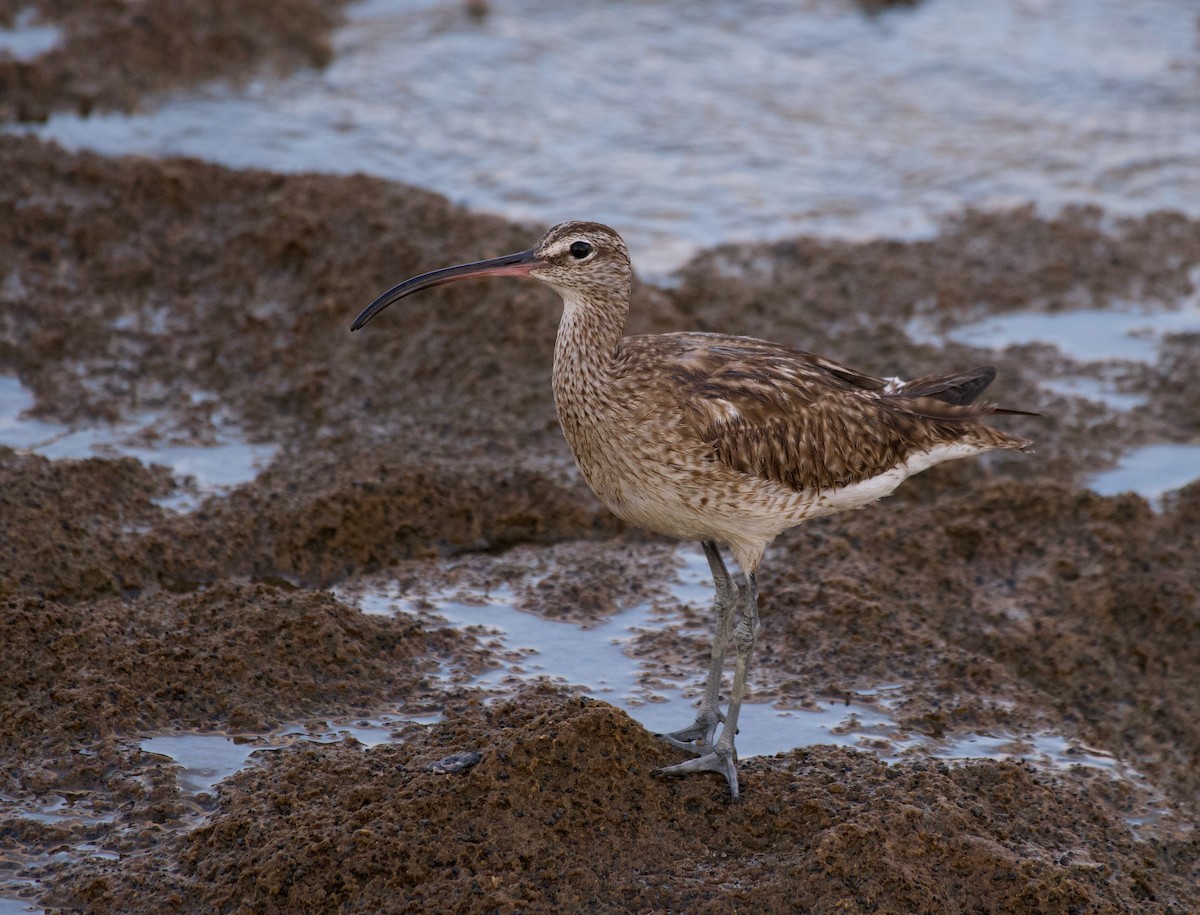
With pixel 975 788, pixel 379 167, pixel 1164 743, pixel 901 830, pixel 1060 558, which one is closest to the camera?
pixel 901 830

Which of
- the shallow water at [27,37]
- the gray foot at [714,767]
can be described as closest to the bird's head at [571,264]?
the gray foot at [714,767]

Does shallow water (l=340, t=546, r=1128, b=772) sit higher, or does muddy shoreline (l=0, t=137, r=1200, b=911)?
muddy shoreline (l=0, t=137, r=1200, b=911)

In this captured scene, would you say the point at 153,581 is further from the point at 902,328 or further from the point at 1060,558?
the point at 902,328

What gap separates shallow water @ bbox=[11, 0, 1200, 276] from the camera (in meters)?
11.3

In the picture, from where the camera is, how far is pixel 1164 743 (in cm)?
635

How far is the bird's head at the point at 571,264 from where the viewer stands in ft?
19.0

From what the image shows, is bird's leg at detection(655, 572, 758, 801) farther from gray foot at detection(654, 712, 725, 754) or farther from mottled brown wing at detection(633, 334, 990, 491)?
mottled brown wing at detection(633, 334, 990, 491)

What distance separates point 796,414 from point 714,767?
1.53 m

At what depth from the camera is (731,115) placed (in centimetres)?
1309

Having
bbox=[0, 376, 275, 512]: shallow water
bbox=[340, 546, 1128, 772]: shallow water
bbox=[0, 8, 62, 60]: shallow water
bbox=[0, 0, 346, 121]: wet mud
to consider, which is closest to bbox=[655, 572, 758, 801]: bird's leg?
bbox=[340, 546, 1128, 772]: shallow water

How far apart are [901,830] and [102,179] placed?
7312mm

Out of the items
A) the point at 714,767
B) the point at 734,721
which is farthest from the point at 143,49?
the point at 714,767

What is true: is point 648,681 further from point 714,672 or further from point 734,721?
point 734,721

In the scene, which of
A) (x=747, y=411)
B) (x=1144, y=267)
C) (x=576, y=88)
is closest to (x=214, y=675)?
(x=747, y=411)
